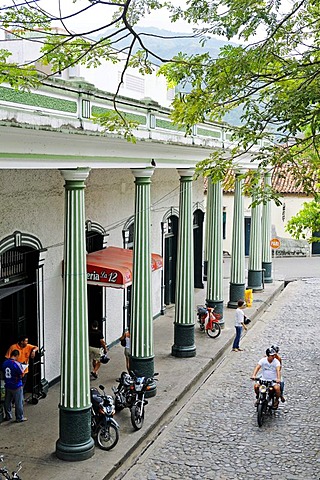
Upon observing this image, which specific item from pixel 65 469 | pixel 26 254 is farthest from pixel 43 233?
pixel 65 469

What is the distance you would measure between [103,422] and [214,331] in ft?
21.7

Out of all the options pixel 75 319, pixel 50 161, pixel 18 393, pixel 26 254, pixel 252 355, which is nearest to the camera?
pixel 50 161

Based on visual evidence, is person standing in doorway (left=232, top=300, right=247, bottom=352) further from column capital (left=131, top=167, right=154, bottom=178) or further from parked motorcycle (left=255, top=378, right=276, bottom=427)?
column capital (left=131, top=167, right=154, bottom=178)

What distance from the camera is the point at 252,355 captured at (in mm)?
15109

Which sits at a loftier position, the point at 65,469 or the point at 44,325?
the point at 44,325

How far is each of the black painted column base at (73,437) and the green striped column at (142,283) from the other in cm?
254

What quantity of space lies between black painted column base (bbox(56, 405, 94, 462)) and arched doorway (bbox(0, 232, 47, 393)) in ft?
7.44

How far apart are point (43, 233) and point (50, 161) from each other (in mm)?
3211

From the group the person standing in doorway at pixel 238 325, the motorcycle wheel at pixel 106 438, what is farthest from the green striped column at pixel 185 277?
the motorcycle wheel at pixel 106 438

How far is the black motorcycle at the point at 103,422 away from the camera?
963cm

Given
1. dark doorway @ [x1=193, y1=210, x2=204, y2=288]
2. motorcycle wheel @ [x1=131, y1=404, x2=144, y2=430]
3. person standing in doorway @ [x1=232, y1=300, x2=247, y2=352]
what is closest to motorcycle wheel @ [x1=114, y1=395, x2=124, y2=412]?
motorcycle wheel @ [x1=131, y1=404, x2=144, y2=430]

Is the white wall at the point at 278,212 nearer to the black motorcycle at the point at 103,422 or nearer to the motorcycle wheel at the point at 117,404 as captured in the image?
the motorcycle wheel at the point at 117,404

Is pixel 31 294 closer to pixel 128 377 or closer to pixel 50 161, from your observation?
pixel 128 377

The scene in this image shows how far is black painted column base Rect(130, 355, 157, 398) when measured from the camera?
11828 mm
